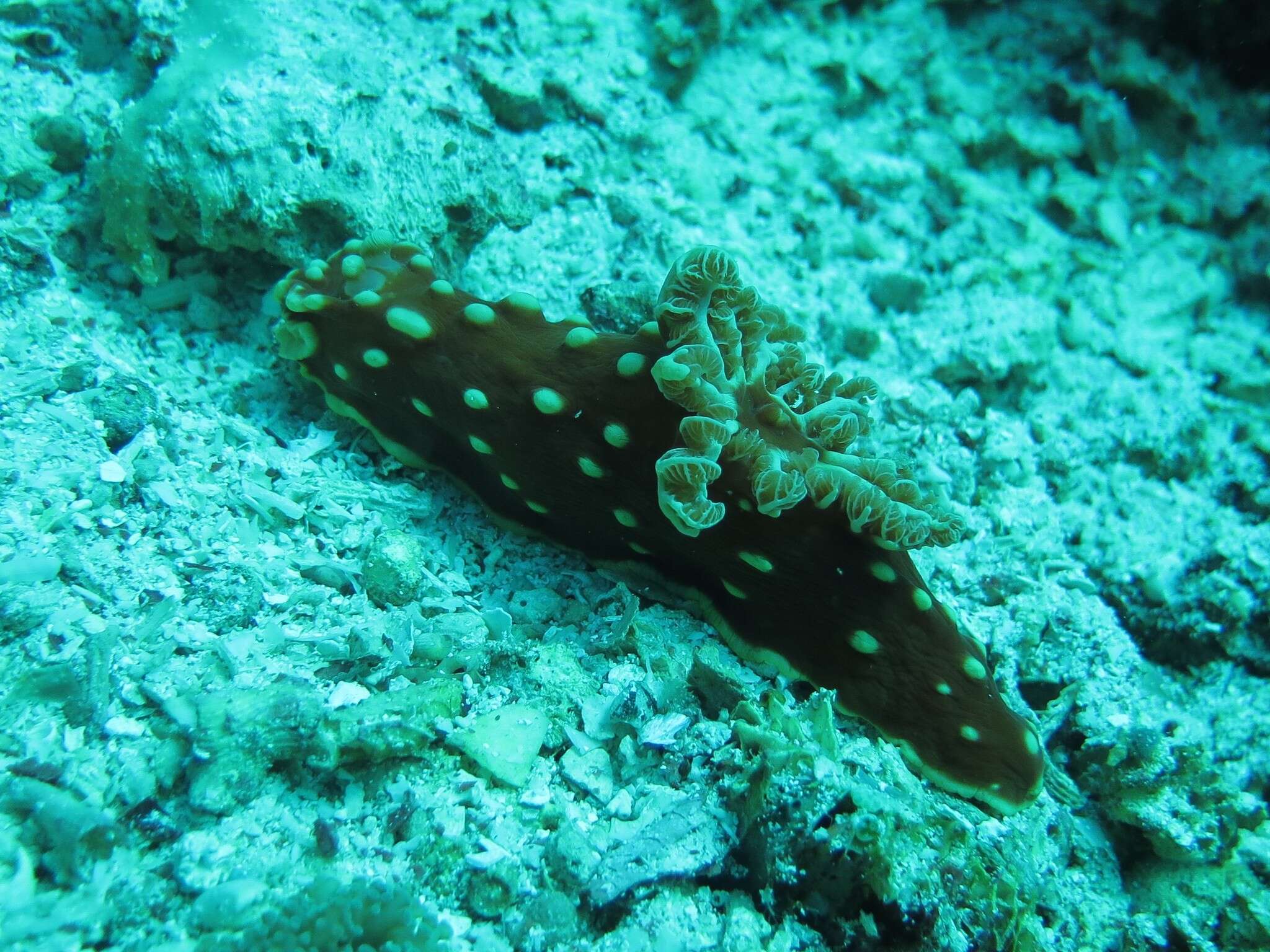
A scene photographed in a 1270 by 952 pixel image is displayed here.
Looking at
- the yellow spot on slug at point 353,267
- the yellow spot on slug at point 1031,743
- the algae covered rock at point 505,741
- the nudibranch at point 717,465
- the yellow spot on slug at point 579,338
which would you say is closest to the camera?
the algae covered rock at point 505,741

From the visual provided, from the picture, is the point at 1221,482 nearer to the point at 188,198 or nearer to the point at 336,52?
the point at 336,52

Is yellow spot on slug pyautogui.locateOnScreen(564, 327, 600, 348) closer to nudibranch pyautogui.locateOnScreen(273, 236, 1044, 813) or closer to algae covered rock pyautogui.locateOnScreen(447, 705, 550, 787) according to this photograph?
nudibranch pyautogui.locateOnScreen(273, 236, 1044, 813)

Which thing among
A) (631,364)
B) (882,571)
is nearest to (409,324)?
(631,364)

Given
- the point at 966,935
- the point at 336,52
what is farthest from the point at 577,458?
the point at 336,52

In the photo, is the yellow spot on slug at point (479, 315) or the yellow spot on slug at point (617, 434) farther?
the yellow spot on slug at point (479, 315)

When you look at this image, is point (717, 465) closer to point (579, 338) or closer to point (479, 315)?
point (579, 338)

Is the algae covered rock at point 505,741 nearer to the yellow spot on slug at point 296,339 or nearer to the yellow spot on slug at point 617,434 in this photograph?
the yellow spot on slug at point 617,434

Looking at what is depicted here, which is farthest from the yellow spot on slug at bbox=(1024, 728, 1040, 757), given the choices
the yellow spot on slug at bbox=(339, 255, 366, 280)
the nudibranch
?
the yellow spot on slug at bbox=(339, 255, 366, 280)

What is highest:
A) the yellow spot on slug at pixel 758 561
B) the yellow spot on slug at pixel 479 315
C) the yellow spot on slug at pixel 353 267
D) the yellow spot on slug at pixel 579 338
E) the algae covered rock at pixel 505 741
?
the yellow spot on slug at pixel 579 338

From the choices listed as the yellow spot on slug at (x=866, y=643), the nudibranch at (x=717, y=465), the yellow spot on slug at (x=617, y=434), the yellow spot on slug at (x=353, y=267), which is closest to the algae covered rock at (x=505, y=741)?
the nudibranch at (x=717, y=465)
